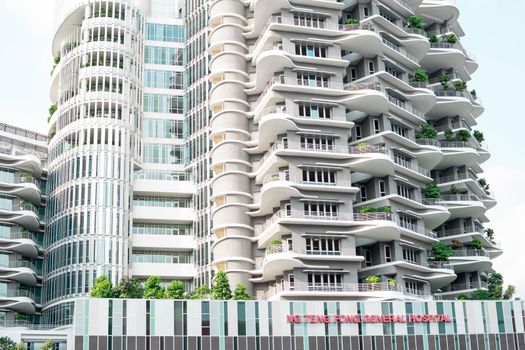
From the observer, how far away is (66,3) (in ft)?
414

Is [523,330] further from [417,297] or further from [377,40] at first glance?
[377,40]

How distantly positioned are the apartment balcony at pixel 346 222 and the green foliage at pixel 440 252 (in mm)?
11206

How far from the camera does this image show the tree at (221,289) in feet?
309

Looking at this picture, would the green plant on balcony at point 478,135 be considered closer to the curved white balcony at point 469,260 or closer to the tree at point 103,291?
the curved white balcony at point 469,260

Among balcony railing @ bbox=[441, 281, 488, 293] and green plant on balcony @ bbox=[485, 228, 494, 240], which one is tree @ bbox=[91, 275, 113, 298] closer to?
balcony railing @ bbox=[441, 281, 488, 293]

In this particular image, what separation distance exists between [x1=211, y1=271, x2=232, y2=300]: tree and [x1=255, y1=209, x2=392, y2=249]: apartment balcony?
8.35m

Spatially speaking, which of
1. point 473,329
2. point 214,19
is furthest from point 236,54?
point 473,329

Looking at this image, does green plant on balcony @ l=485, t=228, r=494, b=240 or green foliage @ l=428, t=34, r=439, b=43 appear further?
green plant on balcony @ l=485, t=228, r=494, b=240

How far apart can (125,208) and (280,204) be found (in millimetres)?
25622

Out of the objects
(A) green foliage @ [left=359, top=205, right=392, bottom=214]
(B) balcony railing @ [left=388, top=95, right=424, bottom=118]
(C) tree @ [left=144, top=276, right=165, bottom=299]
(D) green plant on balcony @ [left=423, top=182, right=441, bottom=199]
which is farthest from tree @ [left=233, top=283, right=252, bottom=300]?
(B) balcony railing @ [left=388, top=95, right=424, bottom=118]

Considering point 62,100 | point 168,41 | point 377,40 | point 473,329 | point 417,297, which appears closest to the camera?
point 473,329

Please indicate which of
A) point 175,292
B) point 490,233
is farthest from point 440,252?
point 175,292

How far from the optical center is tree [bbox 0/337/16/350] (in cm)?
8975

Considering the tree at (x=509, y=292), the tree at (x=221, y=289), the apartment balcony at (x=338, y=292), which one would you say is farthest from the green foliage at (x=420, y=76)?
the tree at (x=221, y=289)
